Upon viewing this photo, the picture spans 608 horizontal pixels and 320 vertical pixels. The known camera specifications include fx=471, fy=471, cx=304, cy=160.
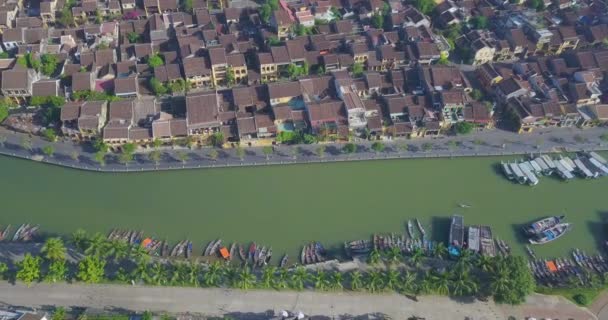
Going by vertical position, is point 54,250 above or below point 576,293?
above

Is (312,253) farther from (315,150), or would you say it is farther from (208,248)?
(315,150)

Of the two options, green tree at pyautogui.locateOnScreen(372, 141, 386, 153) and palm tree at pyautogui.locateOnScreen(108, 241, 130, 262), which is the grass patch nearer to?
green tree at pyautogui.locateOnScreen(372, 141, 386, 153)

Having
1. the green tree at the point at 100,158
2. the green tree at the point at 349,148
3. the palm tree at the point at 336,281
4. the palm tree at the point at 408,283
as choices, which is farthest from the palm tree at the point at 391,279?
the green tree at the point at 100,158

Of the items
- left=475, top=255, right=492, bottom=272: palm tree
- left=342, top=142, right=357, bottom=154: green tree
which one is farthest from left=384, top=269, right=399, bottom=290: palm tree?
left=342, top=142, right=357, bottom=154: green tree

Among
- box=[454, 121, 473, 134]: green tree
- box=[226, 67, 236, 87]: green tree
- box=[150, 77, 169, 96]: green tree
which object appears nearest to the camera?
box=[454, 121, 473, 134]: green tree

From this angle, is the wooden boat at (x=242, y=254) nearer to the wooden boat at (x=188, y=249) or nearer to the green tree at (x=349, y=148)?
the wooden boat at (x=188, y=249)

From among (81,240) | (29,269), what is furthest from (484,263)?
(29,269)

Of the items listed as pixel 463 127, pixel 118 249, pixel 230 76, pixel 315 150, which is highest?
pixel 230 76
